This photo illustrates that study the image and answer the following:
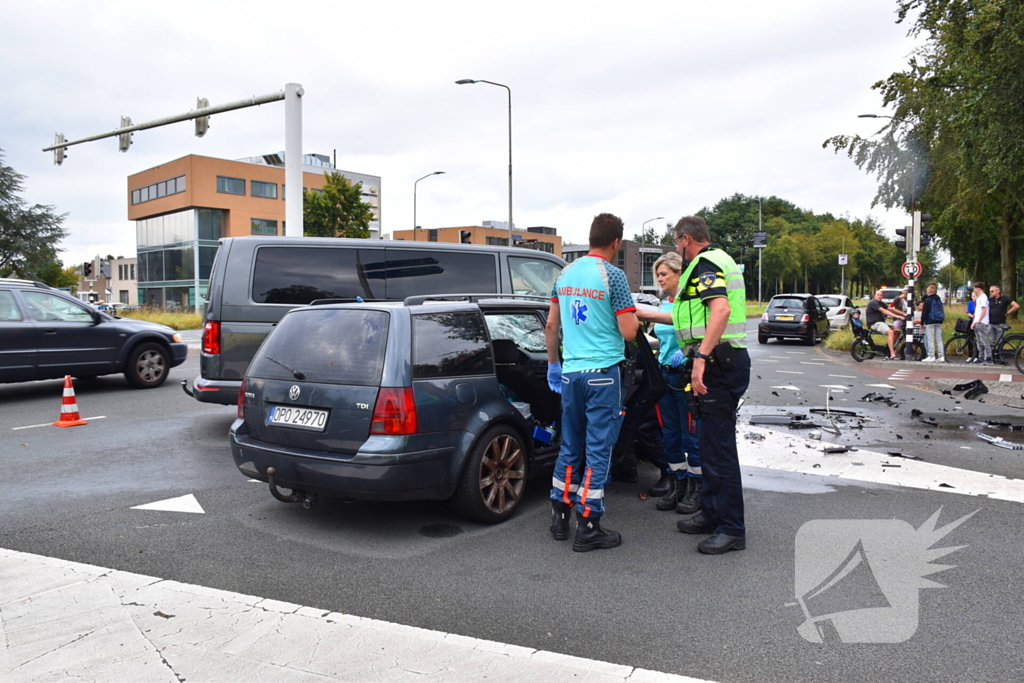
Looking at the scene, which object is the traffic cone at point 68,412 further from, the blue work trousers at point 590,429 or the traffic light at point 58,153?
the traffic light at point 58,153

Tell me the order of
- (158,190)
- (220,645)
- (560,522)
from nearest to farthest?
(220,645) < (560,522) < (158,190)

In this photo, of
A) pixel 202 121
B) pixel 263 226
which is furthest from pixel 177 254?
pixel 202 121

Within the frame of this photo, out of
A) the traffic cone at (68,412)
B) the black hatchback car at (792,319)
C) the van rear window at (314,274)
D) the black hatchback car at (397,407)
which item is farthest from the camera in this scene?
the black hatchback car at (792,319)

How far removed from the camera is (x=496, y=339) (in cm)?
544

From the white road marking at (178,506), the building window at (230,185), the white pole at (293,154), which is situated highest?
the building window at (230,185)

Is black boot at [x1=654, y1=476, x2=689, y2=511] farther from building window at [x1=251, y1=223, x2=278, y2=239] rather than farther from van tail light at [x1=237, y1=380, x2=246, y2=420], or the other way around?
building window at [x1=251, y1=223, x2=278, y2=239]

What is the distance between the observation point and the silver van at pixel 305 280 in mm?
7844

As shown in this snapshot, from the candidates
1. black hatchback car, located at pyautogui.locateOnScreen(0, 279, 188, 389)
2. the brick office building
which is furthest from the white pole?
the brick office building

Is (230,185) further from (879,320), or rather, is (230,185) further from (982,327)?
(982,327)

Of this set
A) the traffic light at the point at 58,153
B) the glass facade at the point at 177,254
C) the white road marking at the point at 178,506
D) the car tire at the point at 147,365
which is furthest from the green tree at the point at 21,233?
the white road marking at the point at 178,506

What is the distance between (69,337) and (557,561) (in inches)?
→ 380

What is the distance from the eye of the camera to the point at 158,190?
63125 millimetres

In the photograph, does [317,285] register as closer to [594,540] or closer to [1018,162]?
[594,540]

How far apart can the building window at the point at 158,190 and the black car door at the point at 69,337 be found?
52.9 m
